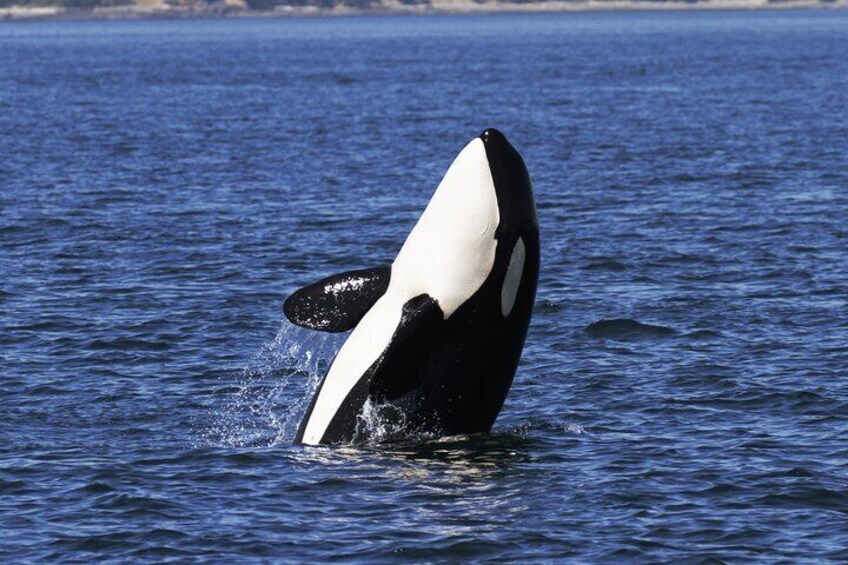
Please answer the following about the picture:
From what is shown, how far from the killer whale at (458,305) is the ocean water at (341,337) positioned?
2.82 feet

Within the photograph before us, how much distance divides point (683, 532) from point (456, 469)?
2.83 m

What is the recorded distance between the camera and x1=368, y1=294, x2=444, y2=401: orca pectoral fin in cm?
1861

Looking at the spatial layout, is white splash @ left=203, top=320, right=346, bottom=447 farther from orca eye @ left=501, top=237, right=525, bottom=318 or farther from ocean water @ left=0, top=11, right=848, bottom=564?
orca eye @ left=501, top=237, right=525, bottom=318

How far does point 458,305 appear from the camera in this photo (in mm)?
18750

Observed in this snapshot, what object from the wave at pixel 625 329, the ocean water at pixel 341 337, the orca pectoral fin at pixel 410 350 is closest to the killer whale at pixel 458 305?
the orca pectoral fin at pixel 410 350

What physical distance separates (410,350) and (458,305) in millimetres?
753

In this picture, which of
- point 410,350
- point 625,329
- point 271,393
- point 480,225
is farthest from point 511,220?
point 625,329

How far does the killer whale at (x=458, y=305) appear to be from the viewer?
18.7m

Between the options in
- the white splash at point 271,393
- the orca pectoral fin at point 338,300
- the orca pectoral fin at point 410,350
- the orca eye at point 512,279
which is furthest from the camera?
the white splash at point 271,393

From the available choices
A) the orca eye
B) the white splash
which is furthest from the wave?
the orca eye

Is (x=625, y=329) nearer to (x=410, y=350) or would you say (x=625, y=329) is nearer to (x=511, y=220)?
(x=511, y=220)

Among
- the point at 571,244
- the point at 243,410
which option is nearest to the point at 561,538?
the point at 243,410

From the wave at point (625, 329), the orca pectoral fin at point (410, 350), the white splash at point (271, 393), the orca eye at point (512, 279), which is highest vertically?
the orca eye at point (512, 279)

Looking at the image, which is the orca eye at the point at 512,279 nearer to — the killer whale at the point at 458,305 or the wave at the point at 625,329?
the killer whale at the point at 458,305
